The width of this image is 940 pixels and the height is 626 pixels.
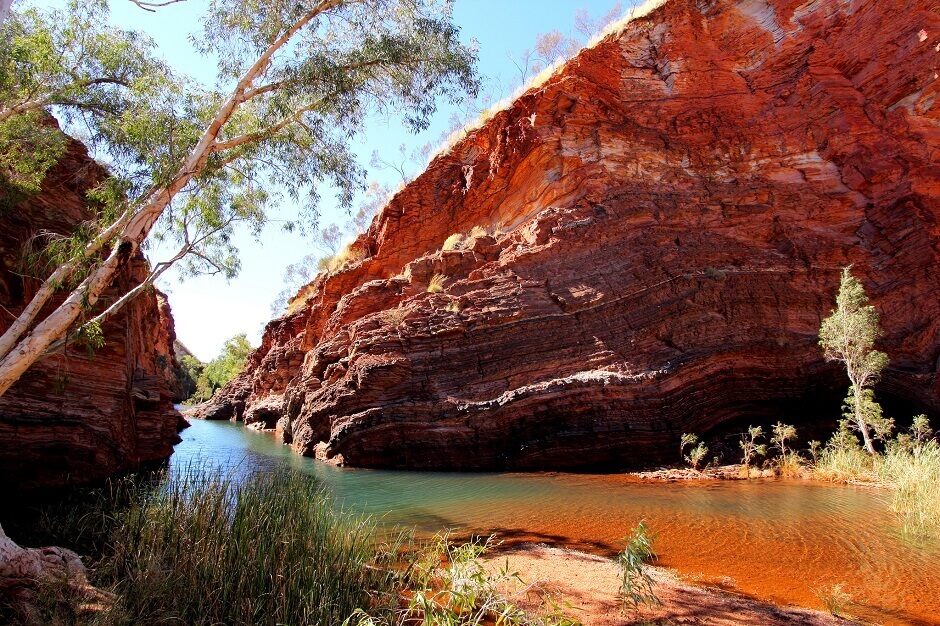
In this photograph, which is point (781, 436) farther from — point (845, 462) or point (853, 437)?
point (853, 437)

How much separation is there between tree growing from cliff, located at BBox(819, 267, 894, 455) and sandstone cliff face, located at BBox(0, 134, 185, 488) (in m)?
16.4

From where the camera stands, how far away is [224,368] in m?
59.8

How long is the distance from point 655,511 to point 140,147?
10.7 metres

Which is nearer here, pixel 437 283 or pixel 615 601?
pixel 615 601

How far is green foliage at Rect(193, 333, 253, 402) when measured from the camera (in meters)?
58.2

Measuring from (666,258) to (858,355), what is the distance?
5.83 meters

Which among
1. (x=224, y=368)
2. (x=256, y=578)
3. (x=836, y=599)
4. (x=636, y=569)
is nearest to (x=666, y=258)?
(x=836, y=599)

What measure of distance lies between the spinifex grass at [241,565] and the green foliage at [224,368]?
56397 millimetres

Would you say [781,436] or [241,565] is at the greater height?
[781,436]

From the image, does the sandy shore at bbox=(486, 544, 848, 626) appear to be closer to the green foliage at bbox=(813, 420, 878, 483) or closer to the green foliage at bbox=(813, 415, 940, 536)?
the green foliage at bbox=(813, 415, 940, 536)

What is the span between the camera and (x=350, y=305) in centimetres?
2147

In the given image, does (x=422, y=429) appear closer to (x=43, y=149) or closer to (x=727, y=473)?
(x=727, y=473)

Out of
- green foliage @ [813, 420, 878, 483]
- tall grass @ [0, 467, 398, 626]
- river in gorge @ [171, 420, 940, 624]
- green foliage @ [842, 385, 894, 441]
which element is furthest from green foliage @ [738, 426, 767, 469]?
tall grass @ [0, 467, 398, 626]

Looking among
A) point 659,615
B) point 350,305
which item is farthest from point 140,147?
point 350,305
